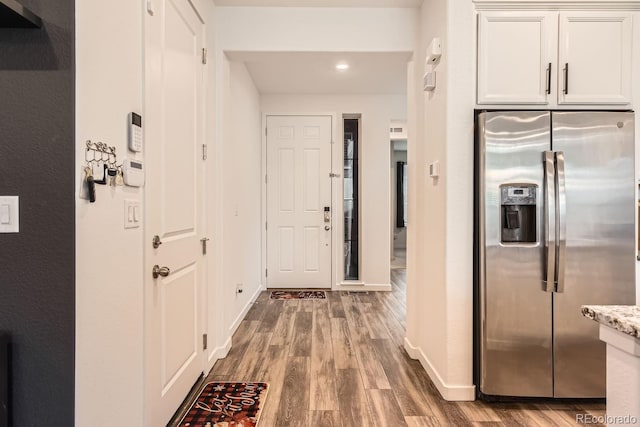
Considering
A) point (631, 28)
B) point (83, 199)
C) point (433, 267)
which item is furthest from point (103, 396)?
point (631, 28)

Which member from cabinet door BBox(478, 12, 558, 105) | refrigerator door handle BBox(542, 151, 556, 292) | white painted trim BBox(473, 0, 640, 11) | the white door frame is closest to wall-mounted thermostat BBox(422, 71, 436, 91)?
cabinet door BBox(478, 12, 558, 105)

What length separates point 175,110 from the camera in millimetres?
2035

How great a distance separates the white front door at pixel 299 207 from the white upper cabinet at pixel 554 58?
2920 millimetres

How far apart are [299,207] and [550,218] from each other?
10.8 feet

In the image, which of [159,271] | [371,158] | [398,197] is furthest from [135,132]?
[398,197]

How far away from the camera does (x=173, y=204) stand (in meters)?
2.01

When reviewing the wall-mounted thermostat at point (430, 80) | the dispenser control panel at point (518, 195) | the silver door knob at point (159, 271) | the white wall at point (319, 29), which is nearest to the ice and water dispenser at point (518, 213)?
the dispenser control panel at point (518, 195)

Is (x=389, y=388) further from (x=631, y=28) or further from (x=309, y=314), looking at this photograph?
(x=631, y=28)

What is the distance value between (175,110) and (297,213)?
3.06 metres

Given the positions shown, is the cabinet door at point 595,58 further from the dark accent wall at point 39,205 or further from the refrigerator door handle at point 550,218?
the dark accent wall at point 39,205

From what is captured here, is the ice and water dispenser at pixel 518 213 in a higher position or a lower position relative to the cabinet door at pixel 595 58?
lower

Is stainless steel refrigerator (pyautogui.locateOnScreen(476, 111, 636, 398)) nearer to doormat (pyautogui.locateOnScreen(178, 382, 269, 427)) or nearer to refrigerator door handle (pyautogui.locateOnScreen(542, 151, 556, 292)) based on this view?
refrigerator door handle (pyautogui.locateOnScreen(542, 151, 556, 292))

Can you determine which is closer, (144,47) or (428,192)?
(144,47)

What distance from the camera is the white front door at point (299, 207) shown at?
4.97 m
